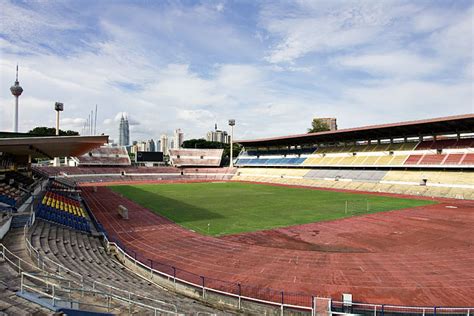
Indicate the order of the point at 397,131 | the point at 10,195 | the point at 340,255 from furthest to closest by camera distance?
the point at 397,131, the point at 10,195, the point at 340,255

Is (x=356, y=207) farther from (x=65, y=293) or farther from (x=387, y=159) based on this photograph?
(x=65, y=293)

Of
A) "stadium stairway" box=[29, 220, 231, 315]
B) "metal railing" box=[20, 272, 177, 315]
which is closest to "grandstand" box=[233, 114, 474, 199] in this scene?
"stadium stairway" box=[29, 220, 231, 315]

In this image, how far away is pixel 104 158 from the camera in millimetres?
77688

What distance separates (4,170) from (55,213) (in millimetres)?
14299

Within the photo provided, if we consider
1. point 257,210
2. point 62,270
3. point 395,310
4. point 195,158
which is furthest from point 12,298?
point 195,158

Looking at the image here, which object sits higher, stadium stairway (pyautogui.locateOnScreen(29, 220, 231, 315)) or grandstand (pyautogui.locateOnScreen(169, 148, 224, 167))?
grandstand (pyautogui.locateOnScreen(169, 148, 224, 167))

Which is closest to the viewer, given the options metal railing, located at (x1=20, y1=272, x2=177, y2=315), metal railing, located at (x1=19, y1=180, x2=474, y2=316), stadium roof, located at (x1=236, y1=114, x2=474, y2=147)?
metal railing, located at (x1=20, y1=272, x2=177, y2=315)

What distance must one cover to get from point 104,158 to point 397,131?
6739 cm

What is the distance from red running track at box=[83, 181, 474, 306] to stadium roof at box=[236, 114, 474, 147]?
19.3 meters

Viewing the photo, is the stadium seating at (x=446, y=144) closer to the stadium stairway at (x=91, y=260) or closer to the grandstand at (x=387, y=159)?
the grandstand at (x=387, y=159)

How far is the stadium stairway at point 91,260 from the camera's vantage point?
11.0 metres

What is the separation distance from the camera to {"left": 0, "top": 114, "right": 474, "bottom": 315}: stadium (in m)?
10.1

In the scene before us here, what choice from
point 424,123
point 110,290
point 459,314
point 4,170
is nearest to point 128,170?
point 4,170

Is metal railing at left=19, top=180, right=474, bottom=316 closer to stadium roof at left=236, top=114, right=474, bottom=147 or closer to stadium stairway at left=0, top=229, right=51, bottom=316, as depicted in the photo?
stadium stairway at left=0, top=229, right=51, bottom=316
